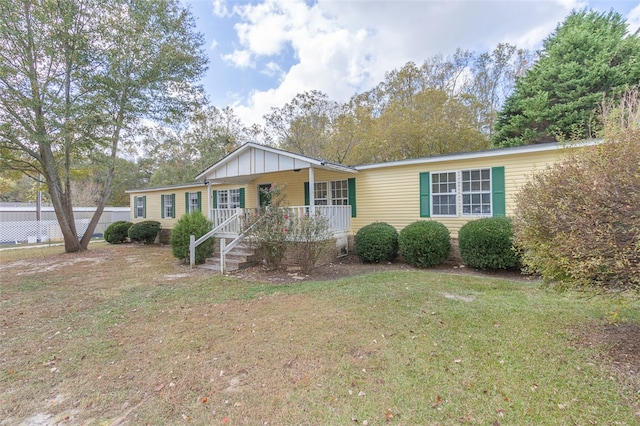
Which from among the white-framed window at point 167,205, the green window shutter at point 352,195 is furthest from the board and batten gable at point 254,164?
the white-framed window at point 167,205

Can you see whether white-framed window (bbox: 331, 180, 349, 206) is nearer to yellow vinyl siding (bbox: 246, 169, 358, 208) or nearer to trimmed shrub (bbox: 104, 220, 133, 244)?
yellow vinyl siding (bbox: 246, 169, 358, 208)

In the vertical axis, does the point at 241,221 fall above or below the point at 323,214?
below

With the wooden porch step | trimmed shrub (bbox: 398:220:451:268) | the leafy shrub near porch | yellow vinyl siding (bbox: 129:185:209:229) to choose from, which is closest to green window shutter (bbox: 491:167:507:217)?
Answer: trimmed shrub (bbox: 398:220:451:268)

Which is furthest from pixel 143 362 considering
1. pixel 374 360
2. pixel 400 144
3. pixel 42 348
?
pixel 400 144

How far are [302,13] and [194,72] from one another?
201 inches

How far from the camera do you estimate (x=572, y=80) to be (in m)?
14.4

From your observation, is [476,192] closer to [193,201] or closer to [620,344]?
[620,344]

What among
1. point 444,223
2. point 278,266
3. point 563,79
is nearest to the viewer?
point 278,266

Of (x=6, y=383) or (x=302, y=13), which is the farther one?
(x=302, y=13)

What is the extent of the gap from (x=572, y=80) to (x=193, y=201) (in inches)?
776

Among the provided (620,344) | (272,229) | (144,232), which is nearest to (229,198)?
(144,232)

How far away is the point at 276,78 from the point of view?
17.6m

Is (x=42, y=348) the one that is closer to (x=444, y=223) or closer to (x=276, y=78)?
(x=444, y=223)

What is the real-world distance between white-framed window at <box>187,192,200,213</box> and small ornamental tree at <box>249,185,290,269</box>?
8589 mm
